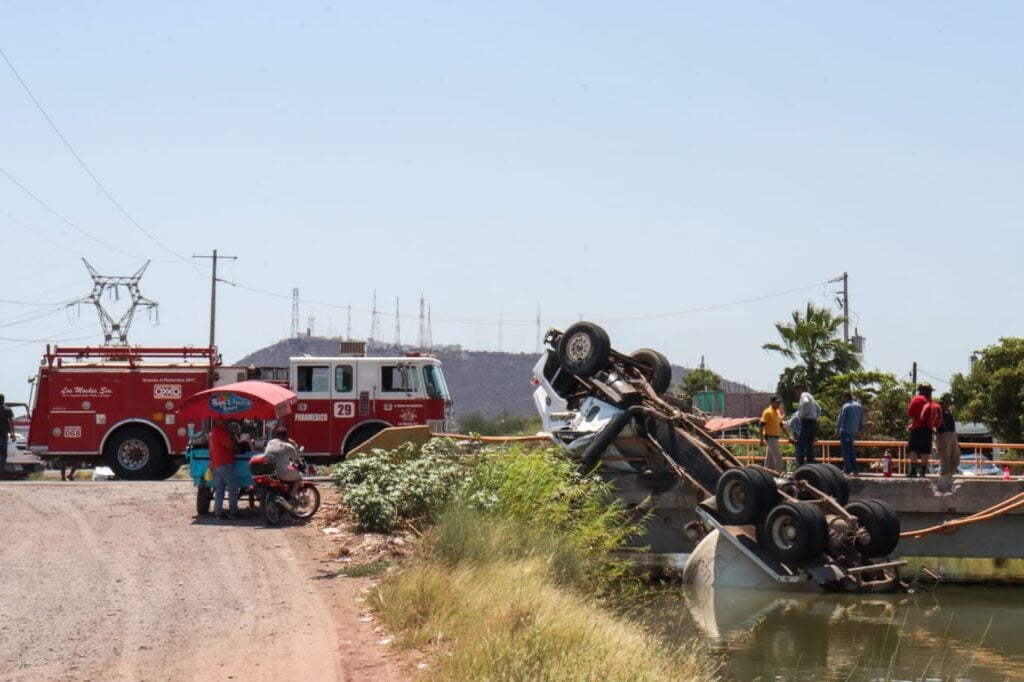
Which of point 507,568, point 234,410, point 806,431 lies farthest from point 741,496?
point 234,410

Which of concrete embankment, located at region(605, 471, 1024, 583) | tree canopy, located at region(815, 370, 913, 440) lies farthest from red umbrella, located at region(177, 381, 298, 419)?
tree canopy, located at region(815, 370, 913, 440)

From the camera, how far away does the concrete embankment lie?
23547mm

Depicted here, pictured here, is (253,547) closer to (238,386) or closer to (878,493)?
(238,386)

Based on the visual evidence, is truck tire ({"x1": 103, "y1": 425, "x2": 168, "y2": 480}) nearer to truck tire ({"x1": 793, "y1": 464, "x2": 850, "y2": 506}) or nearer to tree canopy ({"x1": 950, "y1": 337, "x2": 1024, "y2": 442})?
truck tire ({"x1": 793, "y1": 464, "x2": 850, "y2": 506})

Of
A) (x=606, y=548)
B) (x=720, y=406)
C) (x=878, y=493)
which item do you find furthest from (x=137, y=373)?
(x=720, y=406)

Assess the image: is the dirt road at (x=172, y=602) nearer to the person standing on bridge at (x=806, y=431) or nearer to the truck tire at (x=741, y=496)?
the truck tire at (x=741, y=496)

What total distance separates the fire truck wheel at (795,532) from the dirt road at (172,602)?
23.6 ft

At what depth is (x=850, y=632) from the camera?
18.1 metres

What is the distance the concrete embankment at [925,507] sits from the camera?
77.3ft

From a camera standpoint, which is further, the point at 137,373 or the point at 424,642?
the point at 137,373

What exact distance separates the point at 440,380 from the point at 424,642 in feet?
60.1

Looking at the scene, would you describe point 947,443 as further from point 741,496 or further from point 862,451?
point 862,451

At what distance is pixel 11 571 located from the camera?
15312 mm

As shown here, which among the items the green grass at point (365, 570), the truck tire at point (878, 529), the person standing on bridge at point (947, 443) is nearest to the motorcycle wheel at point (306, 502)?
the green grass at point (365, 570)
